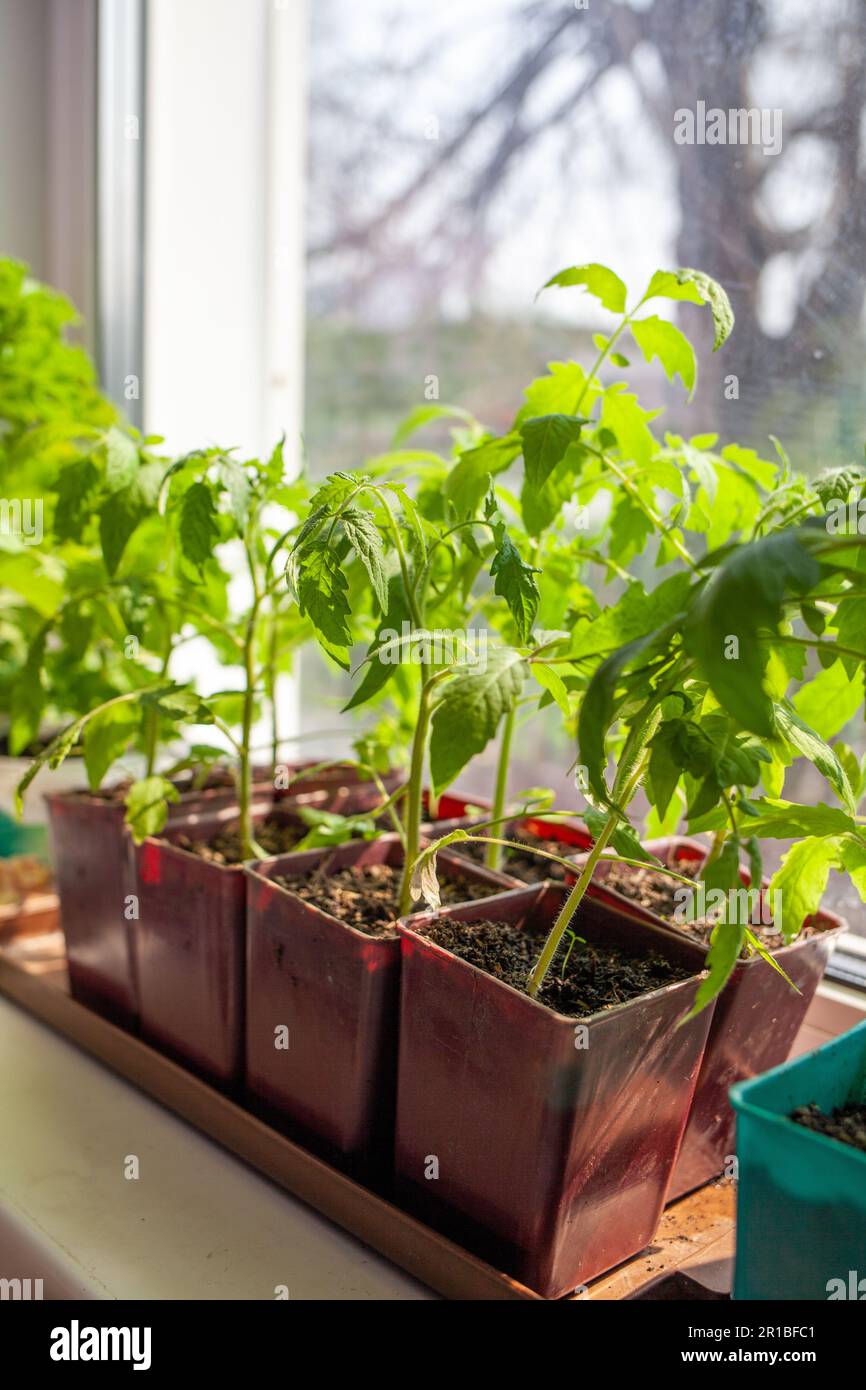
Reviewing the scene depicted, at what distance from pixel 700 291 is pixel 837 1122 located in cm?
47

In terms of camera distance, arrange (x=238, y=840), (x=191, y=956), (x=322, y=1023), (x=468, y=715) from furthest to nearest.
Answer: (x=238, y=840)
(x=191, y=956)
(x=322, y=1023)
(x=468, y=715)

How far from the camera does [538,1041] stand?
2.04 feet

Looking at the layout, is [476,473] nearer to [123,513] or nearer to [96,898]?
[123,513]

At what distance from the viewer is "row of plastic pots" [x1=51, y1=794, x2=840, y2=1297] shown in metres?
0.64

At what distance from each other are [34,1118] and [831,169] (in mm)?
980

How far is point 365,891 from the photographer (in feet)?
2.79

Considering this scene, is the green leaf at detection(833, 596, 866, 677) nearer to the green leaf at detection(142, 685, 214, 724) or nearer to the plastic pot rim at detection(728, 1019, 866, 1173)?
the plastic pot rim at detection(728, 1019, 866, 1173)

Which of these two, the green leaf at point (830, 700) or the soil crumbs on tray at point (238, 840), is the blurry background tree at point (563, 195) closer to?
the green leaf at point (830, 700)

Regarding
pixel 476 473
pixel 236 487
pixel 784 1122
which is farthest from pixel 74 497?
pixel 784 1122

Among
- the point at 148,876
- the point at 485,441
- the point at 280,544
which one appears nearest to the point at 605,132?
Result: the point at 485,441

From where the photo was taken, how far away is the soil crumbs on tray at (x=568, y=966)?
0.67 metres

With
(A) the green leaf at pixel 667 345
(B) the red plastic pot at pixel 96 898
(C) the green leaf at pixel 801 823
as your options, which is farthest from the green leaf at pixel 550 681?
(B) the red plastic pot at pixel 96 898

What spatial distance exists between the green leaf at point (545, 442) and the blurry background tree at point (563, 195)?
1.22 ft

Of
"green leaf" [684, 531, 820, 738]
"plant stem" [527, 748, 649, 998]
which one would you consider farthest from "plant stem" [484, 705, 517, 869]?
"green leaf" [684, 531, 820, 738]
